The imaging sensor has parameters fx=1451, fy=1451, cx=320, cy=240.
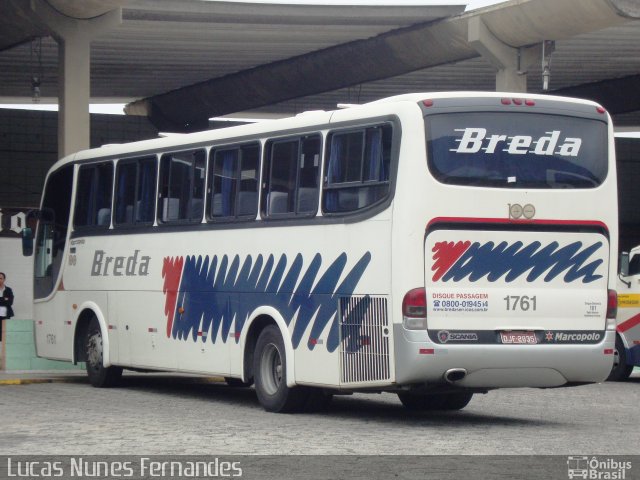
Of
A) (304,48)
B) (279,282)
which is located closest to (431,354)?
(279,282)

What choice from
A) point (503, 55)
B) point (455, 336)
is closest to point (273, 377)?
point (455, 336)

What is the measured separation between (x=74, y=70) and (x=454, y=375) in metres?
15.5

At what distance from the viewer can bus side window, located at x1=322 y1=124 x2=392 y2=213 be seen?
14422 millimetres

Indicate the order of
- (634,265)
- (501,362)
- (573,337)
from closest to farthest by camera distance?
(501,362)
(573,337)
(634,265)

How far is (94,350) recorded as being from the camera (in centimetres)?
2020

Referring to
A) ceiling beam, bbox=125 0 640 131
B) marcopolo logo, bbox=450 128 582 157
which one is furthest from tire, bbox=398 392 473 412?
ceiling beam, bbox=125 0 640 131

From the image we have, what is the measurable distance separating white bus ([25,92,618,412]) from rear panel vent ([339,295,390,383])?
0.07 feet

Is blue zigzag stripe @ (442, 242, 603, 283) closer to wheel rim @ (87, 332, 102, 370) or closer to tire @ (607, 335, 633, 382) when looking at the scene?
wheel rim @ (87, 332, 102, 370)

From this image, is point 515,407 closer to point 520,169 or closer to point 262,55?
point 520,169

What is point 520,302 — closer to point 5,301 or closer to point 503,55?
point 5,301

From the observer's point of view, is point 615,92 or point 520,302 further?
point 615,92

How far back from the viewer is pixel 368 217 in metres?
14.5

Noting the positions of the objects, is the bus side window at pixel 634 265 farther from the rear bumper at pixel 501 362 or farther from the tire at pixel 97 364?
the tire at pixel 97 364

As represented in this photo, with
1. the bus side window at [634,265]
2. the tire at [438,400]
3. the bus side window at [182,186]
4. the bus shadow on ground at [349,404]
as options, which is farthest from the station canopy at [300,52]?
the tire at [438,400]
